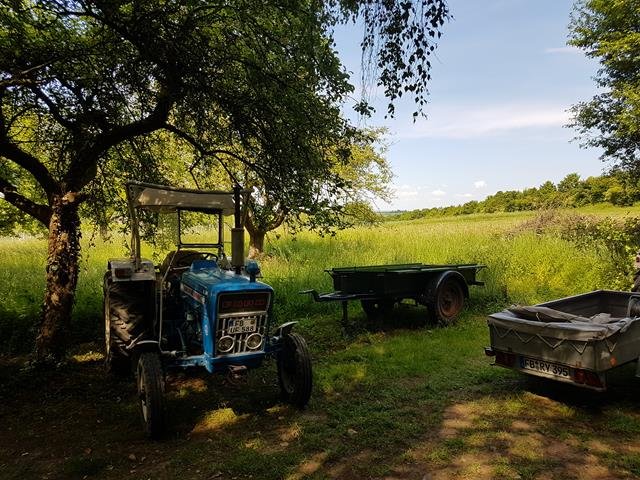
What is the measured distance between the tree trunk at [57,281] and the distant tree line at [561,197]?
14.6 m

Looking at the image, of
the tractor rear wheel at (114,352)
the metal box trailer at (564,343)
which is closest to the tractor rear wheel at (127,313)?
the tractor rear wheel at (114,352)

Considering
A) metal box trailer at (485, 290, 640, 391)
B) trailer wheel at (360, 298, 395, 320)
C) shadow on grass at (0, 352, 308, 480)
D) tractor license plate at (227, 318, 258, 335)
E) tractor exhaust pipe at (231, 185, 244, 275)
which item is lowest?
shadow on grass at (0, 352, 308, 480)

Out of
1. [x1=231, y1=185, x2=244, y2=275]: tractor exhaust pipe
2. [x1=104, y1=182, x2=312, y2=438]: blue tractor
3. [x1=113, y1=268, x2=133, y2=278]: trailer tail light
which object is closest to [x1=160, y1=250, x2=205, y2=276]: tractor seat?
[x1=104, y1=182, x2=312, y2=438]: blue tractor

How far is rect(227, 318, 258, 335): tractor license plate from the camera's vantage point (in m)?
4.05

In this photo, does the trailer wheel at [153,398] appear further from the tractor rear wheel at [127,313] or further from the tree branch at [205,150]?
the tree branch at [205,150]

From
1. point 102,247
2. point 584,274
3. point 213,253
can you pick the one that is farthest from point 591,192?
point 213,253

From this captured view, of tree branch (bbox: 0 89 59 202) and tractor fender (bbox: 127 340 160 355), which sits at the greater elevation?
tree branch (bbox: 0 89 59 202)

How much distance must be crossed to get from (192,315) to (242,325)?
80cm

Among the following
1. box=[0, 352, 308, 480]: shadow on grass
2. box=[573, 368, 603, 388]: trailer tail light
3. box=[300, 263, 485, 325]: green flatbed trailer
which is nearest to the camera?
box=[0, 352, 308, 480]: shadow on grass

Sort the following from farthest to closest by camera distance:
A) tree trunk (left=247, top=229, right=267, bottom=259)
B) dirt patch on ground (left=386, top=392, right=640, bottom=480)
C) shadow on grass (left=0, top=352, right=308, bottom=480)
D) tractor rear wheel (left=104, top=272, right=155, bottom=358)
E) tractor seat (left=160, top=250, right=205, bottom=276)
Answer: tree trunk (left=247, top=229, right=267, bottom=259) → tractor seat (left=160, top=250, right=205, bottom=276) → tractor rear wheel (left=104, top=272, right=155, bottom=358) → shadow on grass (left=0, top=352, right=308, bottom=480) → dirt patch on ground (left=386, top=392, right=640, bottom=480)

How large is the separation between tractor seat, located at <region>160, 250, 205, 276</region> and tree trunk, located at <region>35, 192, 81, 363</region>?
125 centimetres

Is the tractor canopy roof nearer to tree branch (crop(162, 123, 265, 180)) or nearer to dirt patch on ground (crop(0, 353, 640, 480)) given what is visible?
tree branch (crop(162, 123, 265, 180))

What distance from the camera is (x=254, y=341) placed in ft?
13.6

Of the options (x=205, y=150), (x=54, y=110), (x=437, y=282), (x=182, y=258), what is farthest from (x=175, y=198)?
(x=437, y=282)
